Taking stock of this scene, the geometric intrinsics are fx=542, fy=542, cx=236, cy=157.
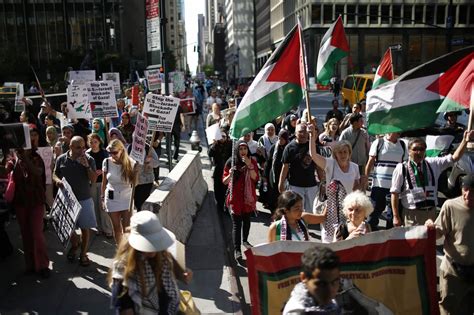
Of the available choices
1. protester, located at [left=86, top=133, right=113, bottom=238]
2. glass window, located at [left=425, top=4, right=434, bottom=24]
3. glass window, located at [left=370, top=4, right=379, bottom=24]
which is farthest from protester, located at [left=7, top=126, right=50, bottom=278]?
glass window, located at [left=425, top=4, right=434, bottom=24]

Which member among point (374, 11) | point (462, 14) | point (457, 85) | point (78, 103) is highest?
point (374, 11)

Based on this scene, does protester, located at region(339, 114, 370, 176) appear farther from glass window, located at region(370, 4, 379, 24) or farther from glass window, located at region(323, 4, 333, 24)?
glass window, located at region(370, 4, 379, 24)

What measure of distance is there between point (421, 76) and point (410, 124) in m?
0.50

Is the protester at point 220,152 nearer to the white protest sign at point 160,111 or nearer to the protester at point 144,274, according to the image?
the white protest sign at point 160,111

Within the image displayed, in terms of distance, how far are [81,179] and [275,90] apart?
292cm

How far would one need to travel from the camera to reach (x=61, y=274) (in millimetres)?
7016

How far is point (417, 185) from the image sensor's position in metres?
5.94

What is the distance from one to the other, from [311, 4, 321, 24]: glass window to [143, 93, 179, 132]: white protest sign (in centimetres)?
5457

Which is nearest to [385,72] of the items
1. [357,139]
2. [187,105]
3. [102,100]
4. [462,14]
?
[357,139]

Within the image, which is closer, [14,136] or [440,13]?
[14,136]

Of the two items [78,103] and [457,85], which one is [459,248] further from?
[78,103]

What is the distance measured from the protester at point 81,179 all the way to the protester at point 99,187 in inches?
34.2

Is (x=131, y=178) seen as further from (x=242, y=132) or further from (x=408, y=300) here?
(x=408, y=300)

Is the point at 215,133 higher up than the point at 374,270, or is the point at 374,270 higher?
the point at 215,133
